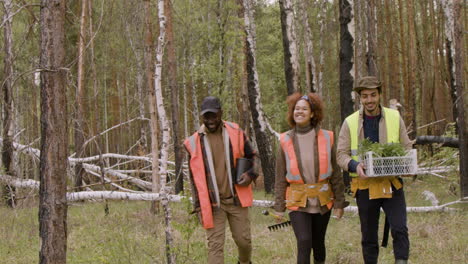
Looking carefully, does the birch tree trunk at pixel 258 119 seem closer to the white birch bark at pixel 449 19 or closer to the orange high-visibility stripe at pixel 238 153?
the white birch bark at pixel 449 19

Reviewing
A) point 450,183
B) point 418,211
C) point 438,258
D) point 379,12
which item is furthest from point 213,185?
point 379,12

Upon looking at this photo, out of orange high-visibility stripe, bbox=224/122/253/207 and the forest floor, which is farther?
the forest floor

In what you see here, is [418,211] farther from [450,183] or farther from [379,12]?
[379,12]

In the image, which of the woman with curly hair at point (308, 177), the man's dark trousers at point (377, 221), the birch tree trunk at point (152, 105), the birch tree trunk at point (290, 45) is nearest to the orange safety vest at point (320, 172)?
the woman with curly hair at point (308, 177)

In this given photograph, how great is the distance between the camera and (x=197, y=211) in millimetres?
5117

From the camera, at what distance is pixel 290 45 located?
11.8 metres

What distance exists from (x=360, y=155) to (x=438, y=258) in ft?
7.57

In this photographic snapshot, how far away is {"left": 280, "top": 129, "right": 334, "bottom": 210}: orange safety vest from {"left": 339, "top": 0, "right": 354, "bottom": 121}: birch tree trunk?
681cm

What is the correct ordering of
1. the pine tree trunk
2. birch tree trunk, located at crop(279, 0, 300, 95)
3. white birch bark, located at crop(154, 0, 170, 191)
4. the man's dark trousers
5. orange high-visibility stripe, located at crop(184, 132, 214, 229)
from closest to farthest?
the man's dark trousers
orange high-visibility stripe, located at crop(184, 132, 214, 229)
white birch bark, located at crop(154, 0, 170, 191)
the pine tree trunk
birch tree trunk, located at crop(279, 0, 300, 95)

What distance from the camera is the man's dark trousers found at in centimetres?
457

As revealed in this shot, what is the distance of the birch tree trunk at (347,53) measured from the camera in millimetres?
11227

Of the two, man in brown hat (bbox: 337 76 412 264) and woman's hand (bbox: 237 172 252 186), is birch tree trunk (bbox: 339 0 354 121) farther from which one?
woman's hand (bbox: 237 172 252 186)

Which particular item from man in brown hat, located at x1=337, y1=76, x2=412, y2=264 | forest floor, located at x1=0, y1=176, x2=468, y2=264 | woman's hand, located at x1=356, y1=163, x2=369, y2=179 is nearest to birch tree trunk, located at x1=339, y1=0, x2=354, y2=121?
forest floor, located at x1=0, y1=176, x2=468, y2=264

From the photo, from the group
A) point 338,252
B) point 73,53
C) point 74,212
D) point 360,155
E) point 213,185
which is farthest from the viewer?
point 73,53
